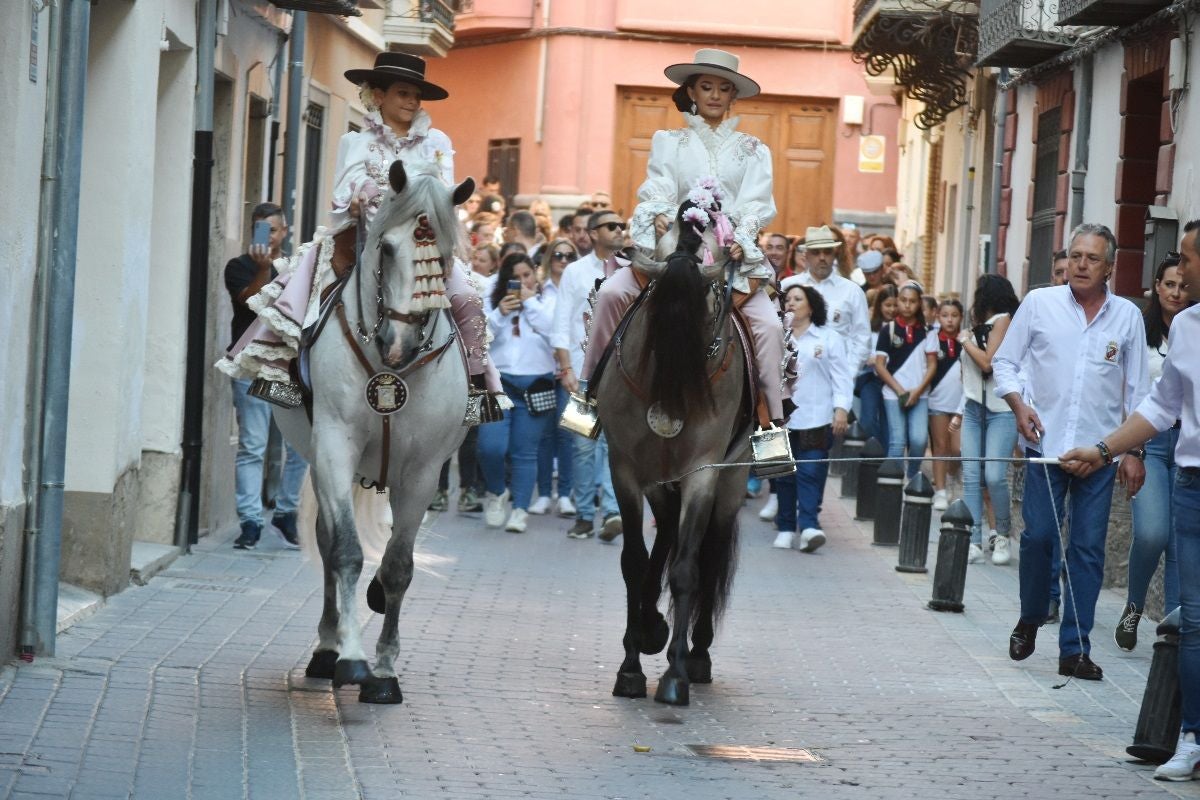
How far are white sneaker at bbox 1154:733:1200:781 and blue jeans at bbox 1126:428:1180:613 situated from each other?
3491 millimetres

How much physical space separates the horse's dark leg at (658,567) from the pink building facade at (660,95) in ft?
91.5

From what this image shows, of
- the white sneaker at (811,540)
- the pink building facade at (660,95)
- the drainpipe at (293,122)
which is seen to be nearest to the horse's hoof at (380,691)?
the white sneaker at (811,540)

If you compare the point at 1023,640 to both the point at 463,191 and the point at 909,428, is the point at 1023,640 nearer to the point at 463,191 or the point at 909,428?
the point at 463,191

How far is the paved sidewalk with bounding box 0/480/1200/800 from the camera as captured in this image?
7344 millimetres

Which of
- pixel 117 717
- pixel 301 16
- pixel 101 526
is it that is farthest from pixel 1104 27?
pixel 117 717

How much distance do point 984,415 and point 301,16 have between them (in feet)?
22.4

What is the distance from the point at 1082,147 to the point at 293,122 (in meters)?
6.91

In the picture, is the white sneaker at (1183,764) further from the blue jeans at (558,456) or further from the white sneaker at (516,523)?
the blue jeans at (558,456)

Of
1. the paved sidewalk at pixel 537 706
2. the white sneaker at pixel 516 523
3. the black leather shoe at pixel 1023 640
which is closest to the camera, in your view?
the paved sidewalk at pixel 537 706

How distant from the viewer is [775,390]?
9.99 meters

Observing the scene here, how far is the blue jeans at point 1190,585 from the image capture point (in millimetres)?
7766

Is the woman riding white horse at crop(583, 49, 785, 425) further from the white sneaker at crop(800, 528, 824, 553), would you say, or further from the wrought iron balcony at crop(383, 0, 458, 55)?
the wrought iron balcony at crop(383, 0, 458, 55)

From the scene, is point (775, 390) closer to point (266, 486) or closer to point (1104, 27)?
point (266, 486)

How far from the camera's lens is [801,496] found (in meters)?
16.0
